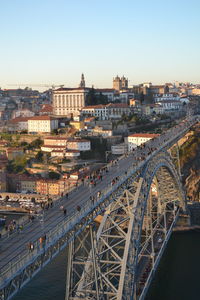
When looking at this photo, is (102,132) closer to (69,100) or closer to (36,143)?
(36,143)

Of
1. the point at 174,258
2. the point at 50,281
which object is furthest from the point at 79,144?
the point at 50,281

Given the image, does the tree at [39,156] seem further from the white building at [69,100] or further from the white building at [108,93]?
the white building at [108,93]

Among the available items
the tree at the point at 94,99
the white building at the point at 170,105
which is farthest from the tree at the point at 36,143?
the white building at the point at 170,105

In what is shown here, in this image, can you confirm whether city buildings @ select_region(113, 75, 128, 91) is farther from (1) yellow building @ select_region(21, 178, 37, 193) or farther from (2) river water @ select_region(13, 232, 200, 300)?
(2) river water @ select_region(13, 232, 200, 300)

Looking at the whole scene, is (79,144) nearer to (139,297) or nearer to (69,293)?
(139,297)

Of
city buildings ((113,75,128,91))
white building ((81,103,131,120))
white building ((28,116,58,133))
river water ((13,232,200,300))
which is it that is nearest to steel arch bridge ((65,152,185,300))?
river water ((13,232,200,300))
